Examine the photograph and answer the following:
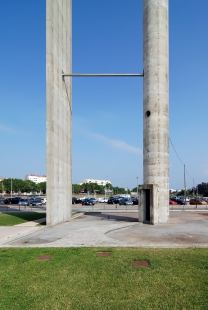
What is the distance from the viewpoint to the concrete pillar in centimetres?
1944

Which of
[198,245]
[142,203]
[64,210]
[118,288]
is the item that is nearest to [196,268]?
[118,288]

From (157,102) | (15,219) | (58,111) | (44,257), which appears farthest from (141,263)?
(15,219)

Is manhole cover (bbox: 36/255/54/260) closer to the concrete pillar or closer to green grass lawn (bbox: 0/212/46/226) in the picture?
the concrete pillar

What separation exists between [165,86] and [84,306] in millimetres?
18898

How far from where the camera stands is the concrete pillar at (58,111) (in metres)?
19.4

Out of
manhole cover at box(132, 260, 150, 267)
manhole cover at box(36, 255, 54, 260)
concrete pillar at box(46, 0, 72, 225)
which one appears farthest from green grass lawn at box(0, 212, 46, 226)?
manhole cover at box(132, 260, 150, 267)

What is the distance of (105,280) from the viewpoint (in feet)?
24.1

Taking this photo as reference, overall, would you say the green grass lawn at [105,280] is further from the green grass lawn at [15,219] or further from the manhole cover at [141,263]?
the green grass lawn at [15,219]

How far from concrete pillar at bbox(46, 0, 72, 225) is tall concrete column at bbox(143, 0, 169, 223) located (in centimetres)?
656

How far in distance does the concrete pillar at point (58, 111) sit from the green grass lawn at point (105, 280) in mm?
9534

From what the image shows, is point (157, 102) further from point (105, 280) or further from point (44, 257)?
point (105, 280)

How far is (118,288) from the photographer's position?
6773mm

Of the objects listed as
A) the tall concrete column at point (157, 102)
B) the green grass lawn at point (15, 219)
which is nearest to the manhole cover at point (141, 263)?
the tall concrete column at point (157, 102)

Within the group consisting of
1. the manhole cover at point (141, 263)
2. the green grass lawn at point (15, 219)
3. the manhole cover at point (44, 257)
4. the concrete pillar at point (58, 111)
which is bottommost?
the green grass lawn at point (15, 219)
